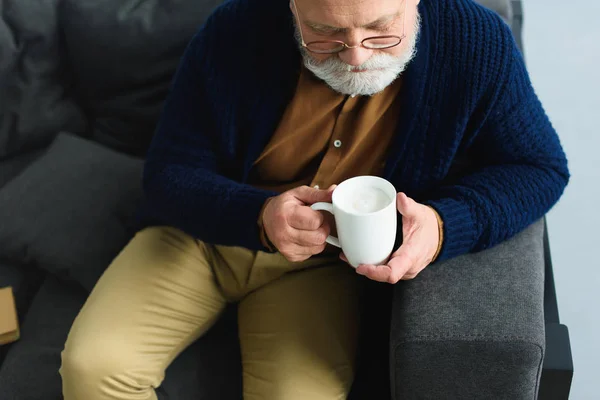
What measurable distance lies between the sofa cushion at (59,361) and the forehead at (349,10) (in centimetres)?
77

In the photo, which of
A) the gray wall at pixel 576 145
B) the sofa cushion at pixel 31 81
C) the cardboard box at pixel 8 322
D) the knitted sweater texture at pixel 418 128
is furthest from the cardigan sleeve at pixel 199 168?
the gray wall at pixel 576 145

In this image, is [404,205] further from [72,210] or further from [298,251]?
[72,210]

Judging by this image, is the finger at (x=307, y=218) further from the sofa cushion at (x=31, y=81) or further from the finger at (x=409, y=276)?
the sofa cushion at (x=31, y=81)

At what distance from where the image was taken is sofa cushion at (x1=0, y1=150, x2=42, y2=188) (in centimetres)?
212

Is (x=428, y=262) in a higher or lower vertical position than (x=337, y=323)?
higher

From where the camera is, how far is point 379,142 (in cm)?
148

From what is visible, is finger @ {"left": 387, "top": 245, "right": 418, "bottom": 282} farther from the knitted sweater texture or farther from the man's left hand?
the knitted sweater texture

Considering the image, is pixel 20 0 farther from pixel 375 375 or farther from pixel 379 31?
pixel 375 375

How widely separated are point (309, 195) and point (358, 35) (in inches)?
11.5

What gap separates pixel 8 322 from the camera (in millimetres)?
1724

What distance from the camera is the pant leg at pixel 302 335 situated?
1413 mm

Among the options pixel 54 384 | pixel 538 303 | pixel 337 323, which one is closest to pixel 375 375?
pixel 337 323

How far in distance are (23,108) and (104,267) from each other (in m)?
0.60

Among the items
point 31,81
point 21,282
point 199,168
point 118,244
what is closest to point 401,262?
point 199,168
